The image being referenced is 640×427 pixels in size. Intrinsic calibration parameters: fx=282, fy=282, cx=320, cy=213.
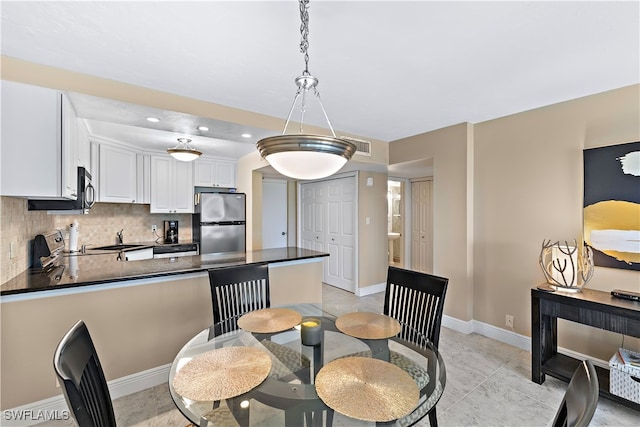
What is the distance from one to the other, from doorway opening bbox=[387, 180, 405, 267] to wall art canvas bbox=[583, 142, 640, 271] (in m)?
3.52

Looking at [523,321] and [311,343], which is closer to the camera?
[311,343]

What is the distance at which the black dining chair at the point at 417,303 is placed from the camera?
1.77 m

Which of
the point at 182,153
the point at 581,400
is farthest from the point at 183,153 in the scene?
the point at 581,400

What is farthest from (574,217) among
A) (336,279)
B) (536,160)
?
(336,279)

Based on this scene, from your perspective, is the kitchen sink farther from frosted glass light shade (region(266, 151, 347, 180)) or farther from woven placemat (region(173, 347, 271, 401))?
frosted glass light shade (region(266, 151, 347, 180))

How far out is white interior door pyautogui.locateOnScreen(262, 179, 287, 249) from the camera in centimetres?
595

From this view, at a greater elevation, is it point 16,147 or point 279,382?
point 16,147

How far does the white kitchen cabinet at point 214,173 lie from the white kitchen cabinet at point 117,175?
942mm

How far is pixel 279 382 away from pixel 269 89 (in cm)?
210

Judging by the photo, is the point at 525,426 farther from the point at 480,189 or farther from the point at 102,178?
the point at 102,178

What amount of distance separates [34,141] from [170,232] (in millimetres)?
3250

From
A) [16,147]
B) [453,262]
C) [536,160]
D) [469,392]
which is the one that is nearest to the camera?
[16,147]

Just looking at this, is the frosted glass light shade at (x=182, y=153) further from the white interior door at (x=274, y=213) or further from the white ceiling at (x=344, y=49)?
the white interior door at (x=274, y=213)

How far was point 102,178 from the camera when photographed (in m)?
3.95
